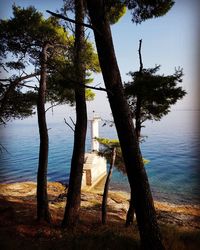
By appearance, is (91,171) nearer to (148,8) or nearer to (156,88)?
(156,88)

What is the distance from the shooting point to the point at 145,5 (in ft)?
17.0

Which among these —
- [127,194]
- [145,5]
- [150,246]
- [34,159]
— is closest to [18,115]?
[145,5]

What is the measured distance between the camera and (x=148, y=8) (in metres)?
5.28

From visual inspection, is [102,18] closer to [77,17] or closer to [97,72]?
[77,17]

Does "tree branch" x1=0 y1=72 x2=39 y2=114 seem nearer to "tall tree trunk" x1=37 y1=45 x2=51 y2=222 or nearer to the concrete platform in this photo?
"tall tree trunk" x1=37 y1=45 x2=51 y2=222

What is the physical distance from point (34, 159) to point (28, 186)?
21667 mm

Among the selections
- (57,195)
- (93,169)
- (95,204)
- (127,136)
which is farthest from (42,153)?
(93,169)

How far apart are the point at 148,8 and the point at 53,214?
29.8 feet

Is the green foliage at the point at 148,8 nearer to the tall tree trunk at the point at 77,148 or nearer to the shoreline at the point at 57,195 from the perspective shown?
the tall tree trunk at the point at 77,148

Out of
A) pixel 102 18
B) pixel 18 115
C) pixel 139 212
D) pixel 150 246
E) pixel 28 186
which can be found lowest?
pixel 28 186

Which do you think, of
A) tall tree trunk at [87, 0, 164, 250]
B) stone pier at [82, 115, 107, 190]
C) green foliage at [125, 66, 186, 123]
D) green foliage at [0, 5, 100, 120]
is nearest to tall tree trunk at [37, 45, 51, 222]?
green foliage at [0, 5, 100, 120]

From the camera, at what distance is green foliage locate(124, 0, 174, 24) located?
515cm

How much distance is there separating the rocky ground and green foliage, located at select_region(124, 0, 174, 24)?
5610 millimetres

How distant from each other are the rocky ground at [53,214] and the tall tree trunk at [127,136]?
2.17 metres
